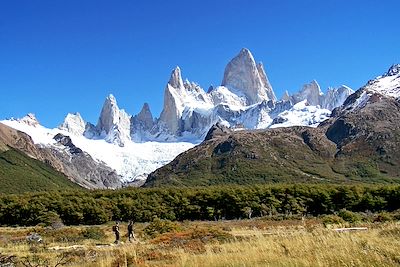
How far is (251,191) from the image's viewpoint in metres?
109

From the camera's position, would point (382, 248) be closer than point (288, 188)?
Yes

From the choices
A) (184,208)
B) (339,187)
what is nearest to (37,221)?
(184,208)

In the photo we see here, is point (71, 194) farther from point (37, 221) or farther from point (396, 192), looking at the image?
point (396, 192)

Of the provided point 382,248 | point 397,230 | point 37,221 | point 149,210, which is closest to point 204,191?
point 149,210

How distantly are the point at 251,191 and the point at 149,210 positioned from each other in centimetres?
2335

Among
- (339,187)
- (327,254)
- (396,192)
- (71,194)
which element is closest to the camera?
(327,254)

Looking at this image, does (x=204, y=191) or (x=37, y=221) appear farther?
(x=204, y=191)

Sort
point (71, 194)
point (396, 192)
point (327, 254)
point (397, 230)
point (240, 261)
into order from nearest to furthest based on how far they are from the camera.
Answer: point (327, 254) → point (240, 261) → point (397, 230) → point (396, 192) → point (71, 194)

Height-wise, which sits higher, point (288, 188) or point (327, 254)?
point (288, 188)

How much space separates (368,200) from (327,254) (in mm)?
91868

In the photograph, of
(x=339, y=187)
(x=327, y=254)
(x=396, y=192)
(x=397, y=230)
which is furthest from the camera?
(x=339, y=187)

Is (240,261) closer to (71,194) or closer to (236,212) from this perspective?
(236,212)

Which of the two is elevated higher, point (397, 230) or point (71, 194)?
point (71, 194)

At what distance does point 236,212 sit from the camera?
10594 cm
